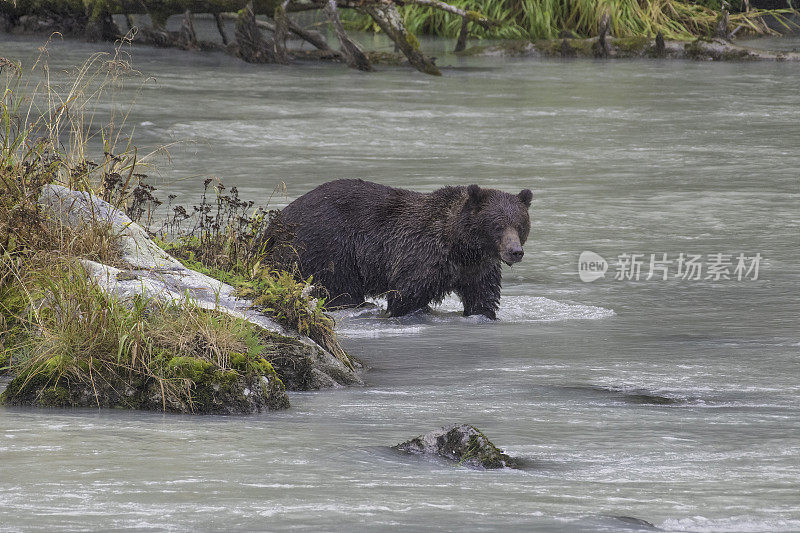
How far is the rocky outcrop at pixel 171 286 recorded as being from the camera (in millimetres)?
6754

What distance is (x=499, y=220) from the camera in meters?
8.95

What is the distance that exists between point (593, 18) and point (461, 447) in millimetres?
28876

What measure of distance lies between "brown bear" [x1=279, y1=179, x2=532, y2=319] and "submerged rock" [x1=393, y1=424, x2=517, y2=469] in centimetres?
373

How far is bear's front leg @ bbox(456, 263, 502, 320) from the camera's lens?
30.2 feet

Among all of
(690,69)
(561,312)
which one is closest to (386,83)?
(690,69)

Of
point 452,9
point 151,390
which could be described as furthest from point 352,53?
point 151,390

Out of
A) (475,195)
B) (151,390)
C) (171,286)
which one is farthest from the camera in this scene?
(475,195)

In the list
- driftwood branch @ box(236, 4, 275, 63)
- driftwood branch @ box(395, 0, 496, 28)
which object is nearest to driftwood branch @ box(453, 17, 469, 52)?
driftwood branch @ box(395, 0, 496, 28)

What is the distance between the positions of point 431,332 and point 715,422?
3.23 metres

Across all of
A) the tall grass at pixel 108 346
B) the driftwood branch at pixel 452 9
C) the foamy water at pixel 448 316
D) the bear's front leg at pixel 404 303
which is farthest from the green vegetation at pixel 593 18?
the tall grass at pixel 108 346

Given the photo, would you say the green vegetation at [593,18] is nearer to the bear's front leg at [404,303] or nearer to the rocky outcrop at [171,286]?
the bear's front leg at [404,303]

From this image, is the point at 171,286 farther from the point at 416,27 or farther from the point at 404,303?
the point at 416,27

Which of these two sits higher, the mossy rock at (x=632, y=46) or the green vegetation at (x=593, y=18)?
the green vegetation at (x=593, y=18)

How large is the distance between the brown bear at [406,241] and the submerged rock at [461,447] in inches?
147
